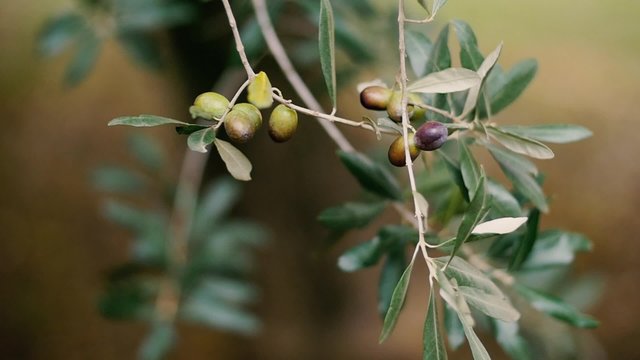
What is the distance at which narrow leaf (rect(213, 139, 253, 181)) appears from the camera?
20.4 inches

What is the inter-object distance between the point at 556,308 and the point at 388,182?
9.0 inches

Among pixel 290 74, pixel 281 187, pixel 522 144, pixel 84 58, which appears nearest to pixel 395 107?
pixel 522 144

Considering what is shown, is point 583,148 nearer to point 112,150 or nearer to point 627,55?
point 627,55

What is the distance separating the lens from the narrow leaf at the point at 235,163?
0.52m

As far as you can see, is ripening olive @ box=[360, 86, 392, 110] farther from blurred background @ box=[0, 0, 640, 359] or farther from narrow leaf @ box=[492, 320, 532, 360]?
blurred background @ box=[0, 0, 640, 359]

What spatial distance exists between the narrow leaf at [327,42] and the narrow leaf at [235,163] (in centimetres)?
9

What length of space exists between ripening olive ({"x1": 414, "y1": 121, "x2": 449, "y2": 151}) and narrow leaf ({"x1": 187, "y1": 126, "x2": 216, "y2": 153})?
0.16 metres

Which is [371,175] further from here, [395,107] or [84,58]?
[84,58]

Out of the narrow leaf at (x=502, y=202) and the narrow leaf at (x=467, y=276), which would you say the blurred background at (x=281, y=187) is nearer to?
the narrow leaf at (x=502, y=202)

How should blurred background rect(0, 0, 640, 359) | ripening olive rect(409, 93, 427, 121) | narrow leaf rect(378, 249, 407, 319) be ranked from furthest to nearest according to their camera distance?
blurred background rect(0, 0, 640, 359) < narrow leaf rect(378, 249, 407, 319) < ripening olive rect(409, 93, 427, 121)

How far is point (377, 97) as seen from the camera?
0.56m

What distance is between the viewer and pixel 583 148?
1.97m

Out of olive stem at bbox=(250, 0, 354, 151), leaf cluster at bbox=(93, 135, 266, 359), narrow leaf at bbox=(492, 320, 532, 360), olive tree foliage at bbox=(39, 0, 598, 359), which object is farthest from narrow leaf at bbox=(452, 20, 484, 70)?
leaf cluster at bbox=(93, 135, 266, 359)

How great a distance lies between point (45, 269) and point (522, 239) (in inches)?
65.8
